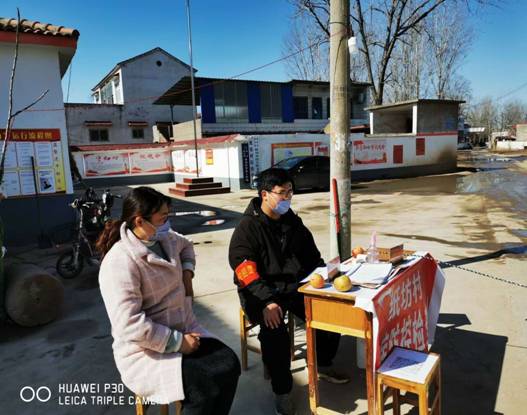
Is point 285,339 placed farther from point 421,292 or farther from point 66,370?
point 66,370

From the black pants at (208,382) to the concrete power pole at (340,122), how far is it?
189 cm

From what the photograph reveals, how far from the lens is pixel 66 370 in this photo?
10.6ft

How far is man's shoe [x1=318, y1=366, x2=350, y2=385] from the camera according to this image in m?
2.86

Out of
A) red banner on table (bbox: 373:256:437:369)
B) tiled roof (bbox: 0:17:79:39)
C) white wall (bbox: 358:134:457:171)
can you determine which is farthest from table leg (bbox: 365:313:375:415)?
white wall (bbox: 358:134:457:171)

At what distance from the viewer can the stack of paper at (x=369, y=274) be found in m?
2.36

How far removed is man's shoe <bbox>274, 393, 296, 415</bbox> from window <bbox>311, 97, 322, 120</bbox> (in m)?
26.4

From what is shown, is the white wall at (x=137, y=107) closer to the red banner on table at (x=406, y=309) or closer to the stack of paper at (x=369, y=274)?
the red banner on table at (x=406, y=309)

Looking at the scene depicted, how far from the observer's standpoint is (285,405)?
2.56m

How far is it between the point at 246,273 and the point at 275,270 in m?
0.24

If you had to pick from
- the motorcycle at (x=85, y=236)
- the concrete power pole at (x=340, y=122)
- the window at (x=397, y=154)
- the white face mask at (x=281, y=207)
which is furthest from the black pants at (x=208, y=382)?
the window at (x=397, y=154)

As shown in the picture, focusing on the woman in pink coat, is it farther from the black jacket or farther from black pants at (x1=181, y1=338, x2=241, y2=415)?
the black jacket

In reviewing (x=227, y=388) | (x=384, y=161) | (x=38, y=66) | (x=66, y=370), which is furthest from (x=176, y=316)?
(x=384, y=161)

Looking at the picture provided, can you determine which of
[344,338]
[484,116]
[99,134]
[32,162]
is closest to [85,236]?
[32,162]

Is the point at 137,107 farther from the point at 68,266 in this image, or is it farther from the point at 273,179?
the point at 273,179
